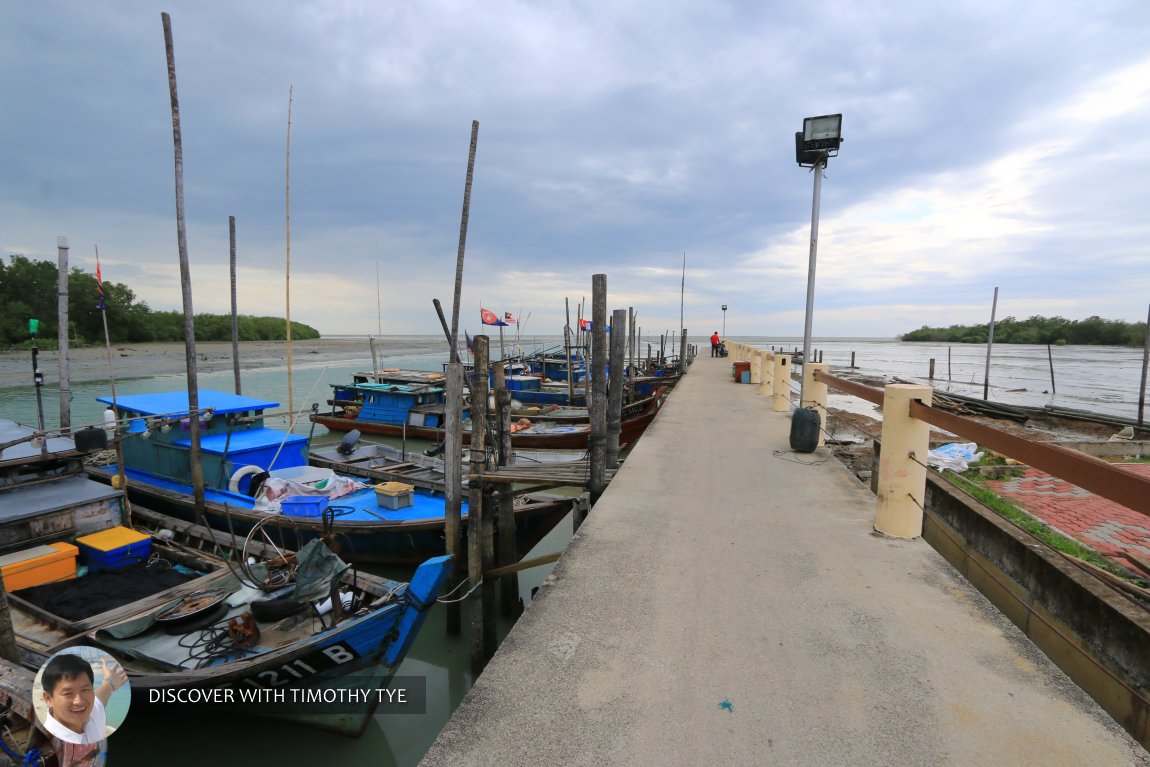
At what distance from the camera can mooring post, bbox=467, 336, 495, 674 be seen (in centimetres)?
639

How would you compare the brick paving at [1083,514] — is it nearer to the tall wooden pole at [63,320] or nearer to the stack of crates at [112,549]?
the stack of crates at [112,549]

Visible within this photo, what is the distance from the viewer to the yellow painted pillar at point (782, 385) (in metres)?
10.6

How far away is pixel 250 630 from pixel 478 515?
8.10ft

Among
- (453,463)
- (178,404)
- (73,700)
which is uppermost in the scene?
(178,404)

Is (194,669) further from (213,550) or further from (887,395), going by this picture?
(887,395)

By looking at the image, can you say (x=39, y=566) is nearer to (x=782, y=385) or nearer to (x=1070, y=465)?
(x=1070, y=465)

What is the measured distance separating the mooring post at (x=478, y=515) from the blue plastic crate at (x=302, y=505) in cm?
367

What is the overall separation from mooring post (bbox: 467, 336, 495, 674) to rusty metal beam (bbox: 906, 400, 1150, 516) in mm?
4538

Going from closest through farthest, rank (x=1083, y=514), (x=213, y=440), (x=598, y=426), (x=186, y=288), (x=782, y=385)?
(x=598, y=426)
(x=1083, y=514)
(x=186, y=288)
(x=213, y=440)
(x=782, y=385)

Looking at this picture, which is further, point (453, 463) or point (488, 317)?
point (488, 317)

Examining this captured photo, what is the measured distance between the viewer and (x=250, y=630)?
5.16 meters

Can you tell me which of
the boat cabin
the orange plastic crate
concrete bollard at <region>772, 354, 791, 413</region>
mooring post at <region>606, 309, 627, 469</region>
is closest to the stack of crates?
the orange plastic crate

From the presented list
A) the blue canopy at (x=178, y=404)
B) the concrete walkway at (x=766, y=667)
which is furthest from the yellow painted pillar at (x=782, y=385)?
the blue canopy at (x=178, y=404)

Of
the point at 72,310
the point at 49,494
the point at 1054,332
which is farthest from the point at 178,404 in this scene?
the point at 1054,332
